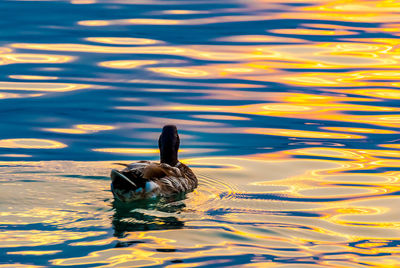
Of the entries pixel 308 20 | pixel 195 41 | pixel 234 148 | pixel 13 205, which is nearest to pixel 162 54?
pixel 195 41

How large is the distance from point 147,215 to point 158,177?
118 cm

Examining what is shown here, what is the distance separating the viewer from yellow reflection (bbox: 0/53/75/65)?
20.8m

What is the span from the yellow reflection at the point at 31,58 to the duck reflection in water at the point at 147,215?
9.25m

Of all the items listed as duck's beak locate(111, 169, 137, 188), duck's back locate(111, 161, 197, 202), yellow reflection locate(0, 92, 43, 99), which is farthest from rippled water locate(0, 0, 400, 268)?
duck's beak locate(111, 169, 137, 188)

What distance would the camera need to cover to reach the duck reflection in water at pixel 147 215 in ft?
35.5

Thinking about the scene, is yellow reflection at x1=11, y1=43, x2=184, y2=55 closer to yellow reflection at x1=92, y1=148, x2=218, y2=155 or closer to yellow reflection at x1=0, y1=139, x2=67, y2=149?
yellow reflection at x1=0, y1=139, x2=67, y2=149

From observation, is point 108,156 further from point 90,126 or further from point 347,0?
point 347,0

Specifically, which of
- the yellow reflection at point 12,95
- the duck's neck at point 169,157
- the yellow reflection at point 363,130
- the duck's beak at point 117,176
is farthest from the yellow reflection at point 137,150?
the yellow reflection at point 12,95

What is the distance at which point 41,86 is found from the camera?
1898 centimetres

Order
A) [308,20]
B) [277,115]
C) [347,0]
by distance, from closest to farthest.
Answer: [277,115]
[308,20]
[347,0]

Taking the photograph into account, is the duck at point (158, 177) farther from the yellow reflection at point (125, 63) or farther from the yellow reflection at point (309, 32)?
the yellow reflection at point (309, 32)

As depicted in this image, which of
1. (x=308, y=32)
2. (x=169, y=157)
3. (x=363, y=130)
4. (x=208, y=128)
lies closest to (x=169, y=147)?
(x=169, y=157)

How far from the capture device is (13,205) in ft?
37.3

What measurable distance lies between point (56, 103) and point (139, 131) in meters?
2.34
